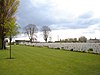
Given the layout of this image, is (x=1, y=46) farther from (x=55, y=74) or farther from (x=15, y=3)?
(x=55, y=74)

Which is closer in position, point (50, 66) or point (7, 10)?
point (50, 66)

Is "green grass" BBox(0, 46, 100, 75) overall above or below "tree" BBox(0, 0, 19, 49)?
below

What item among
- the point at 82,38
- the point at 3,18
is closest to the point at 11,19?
the point at 3,18

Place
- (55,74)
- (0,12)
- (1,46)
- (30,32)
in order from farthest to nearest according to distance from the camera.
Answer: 1. (30,32)
2. (1,46)
3. (0,12)
4. (55,74)

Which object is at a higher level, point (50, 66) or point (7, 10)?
point (7, 10)

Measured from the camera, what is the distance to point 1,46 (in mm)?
43375

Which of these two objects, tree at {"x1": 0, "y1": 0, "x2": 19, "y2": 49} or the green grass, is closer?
the green grass

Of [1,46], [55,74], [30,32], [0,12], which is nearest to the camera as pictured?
[55,74]

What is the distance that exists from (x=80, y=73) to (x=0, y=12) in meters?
31.0

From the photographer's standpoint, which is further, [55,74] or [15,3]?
[15,3]

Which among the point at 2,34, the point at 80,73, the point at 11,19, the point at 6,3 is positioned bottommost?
the point at 80,73

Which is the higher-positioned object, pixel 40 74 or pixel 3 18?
pixel 3 18

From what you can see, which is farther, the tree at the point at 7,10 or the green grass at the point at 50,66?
the tree at the point at 7,10

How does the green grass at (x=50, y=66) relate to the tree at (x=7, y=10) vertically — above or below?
below
